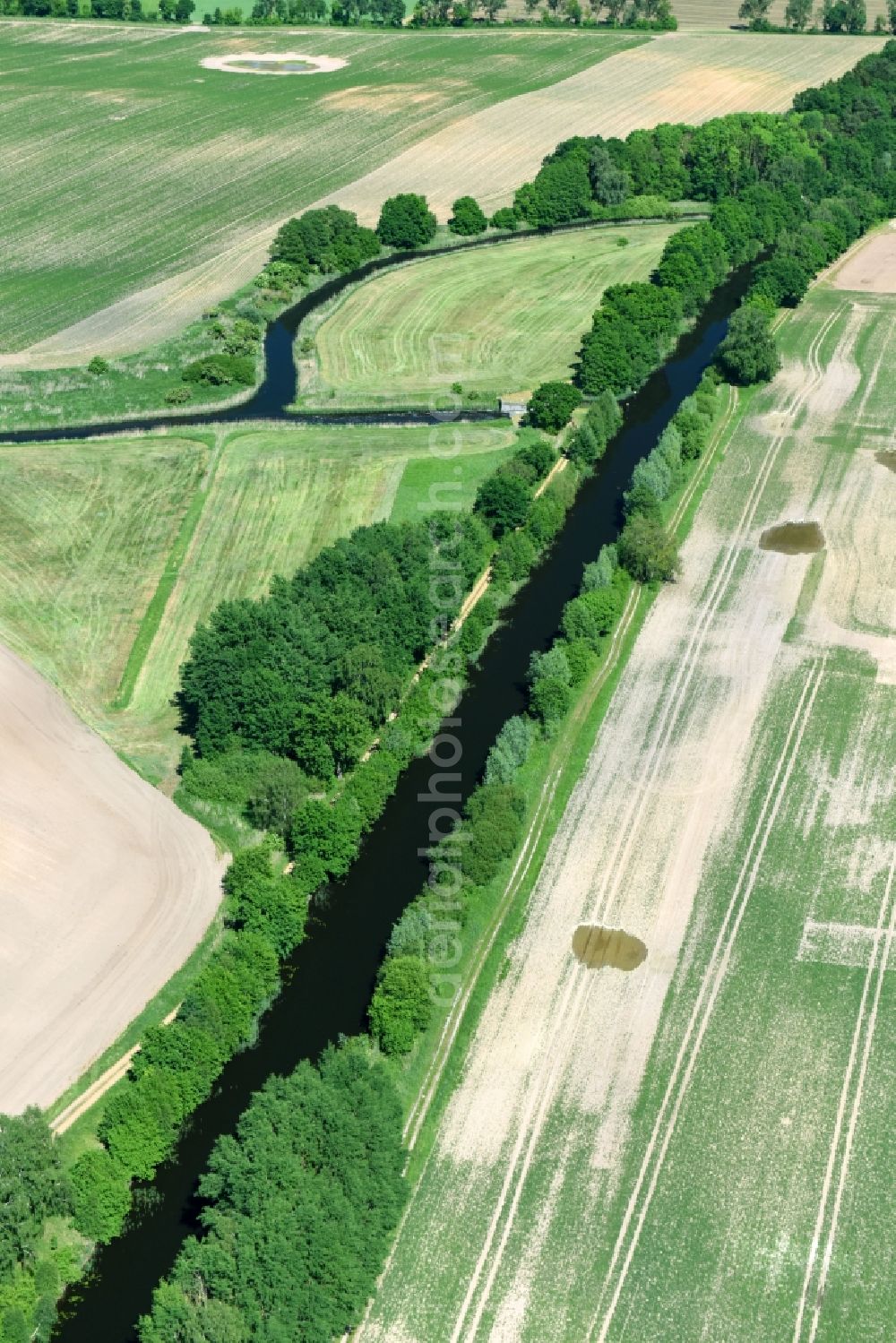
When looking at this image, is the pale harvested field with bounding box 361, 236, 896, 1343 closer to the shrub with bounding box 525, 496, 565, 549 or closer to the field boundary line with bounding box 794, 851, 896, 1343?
the field boundary line with bounding box 794, 851, 896, 1343

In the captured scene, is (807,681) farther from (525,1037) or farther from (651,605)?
(525,1037)

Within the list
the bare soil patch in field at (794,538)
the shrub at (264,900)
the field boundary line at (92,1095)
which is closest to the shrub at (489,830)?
the shrub at (264,900)

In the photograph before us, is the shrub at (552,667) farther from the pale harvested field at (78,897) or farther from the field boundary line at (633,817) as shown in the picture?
the pale harvested field at (78,897)

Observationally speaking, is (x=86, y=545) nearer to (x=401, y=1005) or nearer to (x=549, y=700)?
(x=549, y=700)

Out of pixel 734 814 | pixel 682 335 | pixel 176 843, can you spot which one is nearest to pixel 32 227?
pixel 682 335

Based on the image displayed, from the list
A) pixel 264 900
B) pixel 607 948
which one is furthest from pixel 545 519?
pixel 264 900
